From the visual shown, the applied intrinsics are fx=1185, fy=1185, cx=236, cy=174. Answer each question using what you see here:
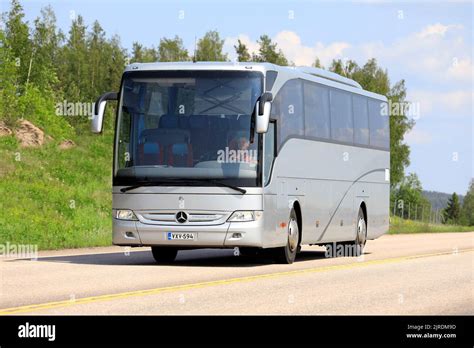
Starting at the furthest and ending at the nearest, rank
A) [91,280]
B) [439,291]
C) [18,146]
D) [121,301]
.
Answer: [18,146], [91,280], [439,291], [121,301]

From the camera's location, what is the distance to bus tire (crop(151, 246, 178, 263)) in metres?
22.6

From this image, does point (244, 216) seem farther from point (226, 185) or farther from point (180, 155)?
point (180, 155)

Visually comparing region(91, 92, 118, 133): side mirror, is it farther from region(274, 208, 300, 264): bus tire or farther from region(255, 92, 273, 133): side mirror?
region(274, 208, 300, 264): bus tire

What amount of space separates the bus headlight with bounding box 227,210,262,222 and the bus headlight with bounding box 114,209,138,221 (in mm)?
1748

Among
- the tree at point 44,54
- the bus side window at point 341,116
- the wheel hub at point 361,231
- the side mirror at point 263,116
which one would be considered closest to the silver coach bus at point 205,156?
the side mirror at point 263,116

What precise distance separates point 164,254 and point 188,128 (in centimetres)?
329

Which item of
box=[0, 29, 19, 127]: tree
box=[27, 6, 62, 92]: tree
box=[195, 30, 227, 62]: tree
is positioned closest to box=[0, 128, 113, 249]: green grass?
box=[0, 29, 19, 127]: tree

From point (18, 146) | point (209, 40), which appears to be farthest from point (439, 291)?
point (209, 40)

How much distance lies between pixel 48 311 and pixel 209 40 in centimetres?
11463

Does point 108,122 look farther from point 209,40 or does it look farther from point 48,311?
point 48,311

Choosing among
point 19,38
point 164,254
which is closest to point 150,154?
point 164,254

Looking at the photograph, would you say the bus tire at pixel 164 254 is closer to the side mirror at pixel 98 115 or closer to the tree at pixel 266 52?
the side mirror at pixel 98 115

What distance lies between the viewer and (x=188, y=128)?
67.6 feet
